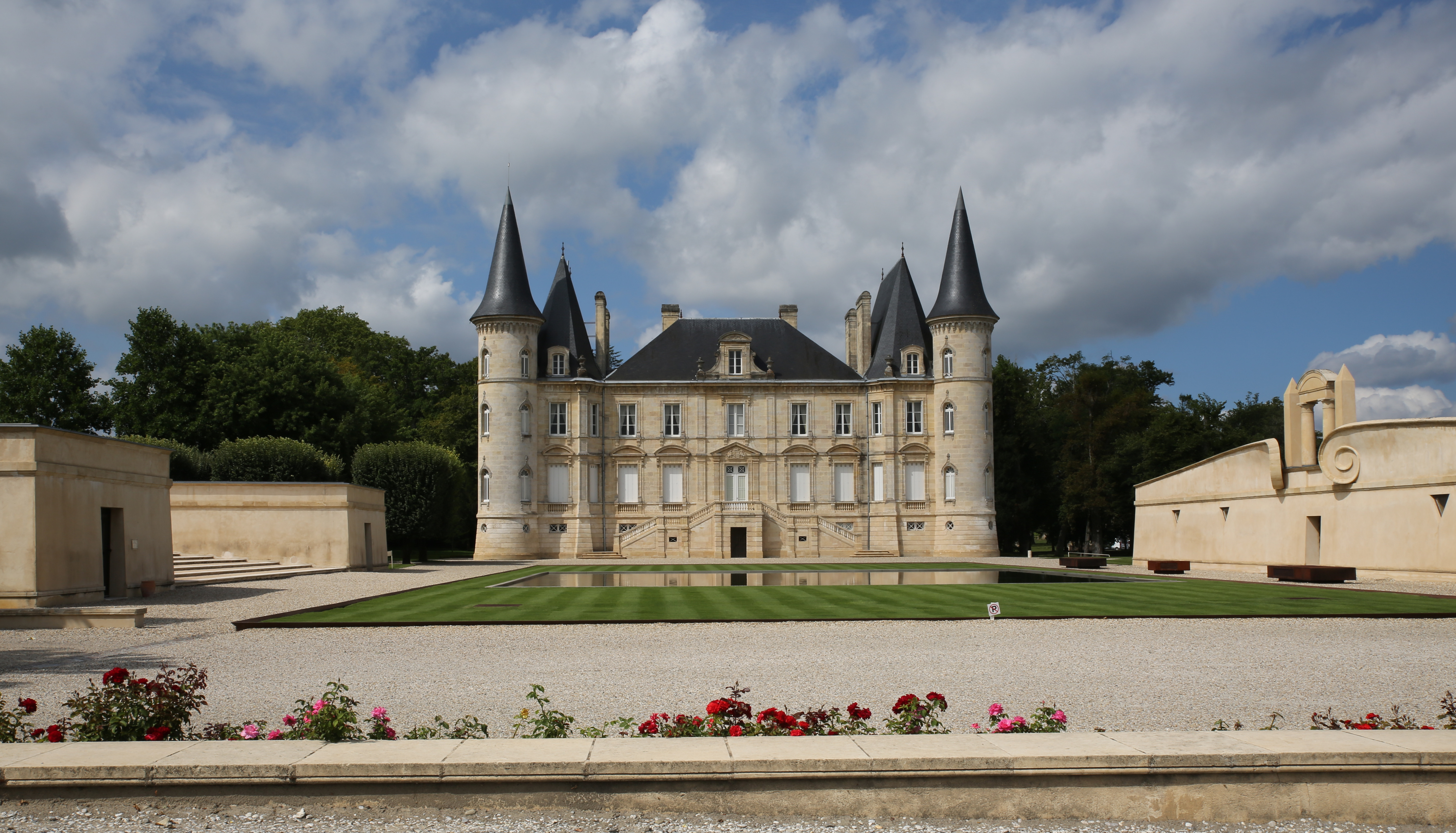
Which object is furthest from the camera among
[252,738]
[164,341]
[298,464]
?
[164,341]

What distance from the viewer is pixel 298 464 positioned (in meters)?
46.4

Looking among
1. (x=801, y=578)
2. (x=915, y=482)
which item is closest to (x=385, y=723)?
(x=801, y=578)

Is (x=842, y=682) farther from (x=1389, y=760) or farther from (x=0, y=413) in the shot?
(x=0, y=413)

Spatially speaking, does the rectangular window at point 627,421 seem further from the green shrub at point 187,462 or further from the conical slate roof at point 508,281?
the green shrub at point 187,462

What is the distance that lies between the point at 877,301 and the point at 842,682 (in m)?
52.5

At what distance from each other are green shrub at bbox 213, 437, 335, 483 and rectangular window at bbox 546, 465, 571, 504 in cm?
1276

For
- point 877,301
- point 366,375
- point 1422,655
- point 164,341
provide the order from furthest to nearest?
point 366,375 < point 877,301 < point 164,341 < point 1422,655

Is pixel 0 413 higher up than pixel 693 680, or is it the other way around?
pixel 0 413

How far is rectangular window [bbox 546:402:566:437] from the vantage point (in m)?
55.8

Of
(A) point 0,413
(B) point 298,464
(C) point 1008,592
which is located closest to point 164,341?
Result: (A) point 0,413

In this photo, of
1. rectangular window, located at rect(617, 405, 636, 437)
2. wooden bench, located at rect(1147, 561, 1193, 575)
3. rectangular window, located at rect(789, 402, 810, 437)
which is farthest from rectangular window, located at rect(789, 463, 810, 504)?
wooden bench, located at rect(1147, 561, 1193, 575)

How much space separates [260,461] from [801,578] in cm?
2749

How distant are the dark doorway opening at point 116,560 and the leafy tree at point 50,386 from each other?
28347 mm

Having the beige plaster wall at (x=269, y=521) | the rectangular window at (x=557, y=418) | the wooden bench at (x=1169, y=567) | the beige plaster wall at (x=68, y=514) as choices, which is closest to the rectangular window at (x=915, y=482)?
the rectangular window at (x=557, y=418)
